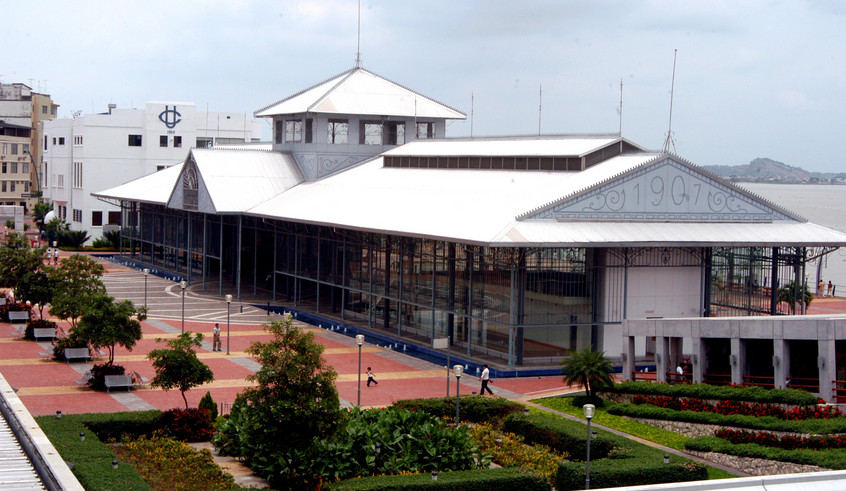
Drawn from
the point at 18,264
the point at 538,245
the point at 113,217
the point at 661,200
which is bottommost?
the point at 18,264

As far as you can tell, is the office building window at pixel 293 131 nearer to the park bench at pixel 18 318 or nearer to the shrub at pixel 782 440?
the park bench at pixel 18 318

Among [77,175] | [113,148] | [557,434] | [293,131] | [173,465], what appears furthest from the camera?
[77,175]

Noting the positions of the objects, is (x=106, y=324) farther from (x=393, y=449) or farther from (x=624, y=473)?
(x=624, y=473)

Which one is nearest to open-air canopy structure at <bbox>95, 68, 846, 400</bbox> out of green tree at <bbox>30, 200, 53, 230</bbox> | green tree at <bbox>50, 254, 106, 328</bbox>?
green tree at <bbox>50, 254, 106, 328</bbox>

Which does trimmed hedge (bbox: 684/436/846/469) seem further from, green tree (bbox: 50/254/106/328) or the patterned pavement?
green tree (bbox: 50/254/106/328)

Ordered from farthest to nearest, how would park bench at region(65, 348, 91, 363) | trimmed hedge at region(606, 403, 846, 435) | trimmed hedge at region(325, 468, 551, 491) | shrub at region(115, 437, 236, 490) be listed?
park bench at region(65, 348, 91, 363) → trimmed hedge at region(606, 403, 846, 435) → shrub at region(115, 437, 236, 490) → trimmed hedge at region(325, 468, 551, 491)

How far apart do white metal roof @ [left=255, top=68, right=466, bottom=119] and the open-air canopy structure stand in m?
7.30

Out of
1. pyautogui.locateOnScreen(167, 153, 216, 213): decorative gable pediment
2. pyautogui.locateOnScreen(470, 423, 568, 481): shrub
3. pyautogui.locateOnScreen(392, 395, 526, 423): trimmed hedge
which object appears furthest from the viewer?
pyautogui.locateOnScreen(167, 153, 216, 213): decorative gable pediment

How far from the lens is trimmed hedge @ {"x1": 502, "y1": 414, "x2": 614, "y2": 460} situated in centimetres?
3150

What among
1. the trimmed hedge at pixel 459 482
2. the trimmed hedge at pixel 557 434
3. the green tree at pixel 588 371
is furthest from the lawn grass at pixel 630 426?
the trimmed hedge at pixel 459 482

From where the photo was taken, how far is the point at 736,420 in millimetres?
34094

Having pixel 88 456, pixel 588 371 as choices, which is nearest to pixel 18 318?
pixel 88 456

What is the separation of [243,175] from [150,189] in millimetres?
18926

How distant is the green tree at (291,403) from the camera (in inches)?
1070
